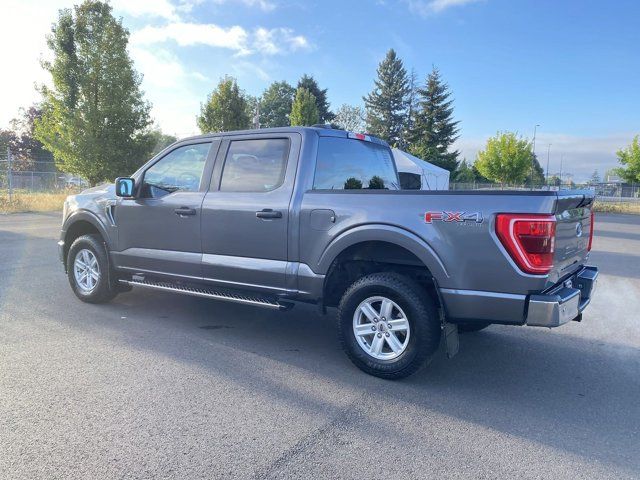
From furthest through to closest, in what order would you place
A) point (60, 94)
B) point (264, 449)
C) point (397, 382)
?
point (60, 94) → point (397, 382) → point (264, 449)

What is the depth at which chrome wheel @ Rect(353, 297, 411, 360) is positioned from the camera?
3.91 m

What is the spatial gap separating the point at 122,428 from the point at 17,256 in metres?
7.77

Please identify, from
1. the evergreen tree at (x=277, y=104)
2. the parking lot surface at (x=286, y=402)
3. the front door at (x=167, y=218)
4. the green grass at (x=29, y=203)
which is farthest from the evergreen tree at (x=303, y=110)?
the evergreen tree at (x=277, y=104)

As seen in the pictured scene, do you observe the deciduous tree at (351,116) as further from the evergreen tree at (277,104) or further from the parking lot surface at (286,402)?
the parking lot surface at (286,402)

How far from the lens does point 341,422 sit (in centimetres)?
326

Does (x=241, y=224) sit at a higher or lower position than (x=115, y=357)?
higher

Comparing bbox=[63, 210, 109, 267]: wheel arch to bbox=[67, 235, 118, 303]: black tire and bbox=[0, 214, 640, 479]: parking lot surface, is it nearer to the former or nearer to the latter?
bbox=[67, 235, 118, 303]: black tire

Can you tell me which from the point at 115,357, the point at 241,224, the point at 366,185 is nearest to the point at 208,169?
the point at 241,224

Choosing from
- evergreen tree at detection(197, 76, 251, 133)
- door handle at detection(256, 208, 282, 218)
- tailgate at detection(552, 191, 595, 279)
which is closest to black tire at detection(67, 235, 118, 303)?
door handle at detection(256, 208, 282, 218)

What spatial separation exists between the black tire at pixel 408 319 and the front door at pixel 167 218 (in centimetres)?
171

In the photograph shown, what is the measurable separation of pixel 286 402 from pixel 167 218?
2534mm

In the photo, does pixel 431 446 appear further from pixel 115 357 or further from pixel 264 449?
pixel 115 357

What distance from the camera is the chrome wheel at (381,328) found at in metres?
3.91

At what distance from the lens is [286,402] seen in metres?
3.52
